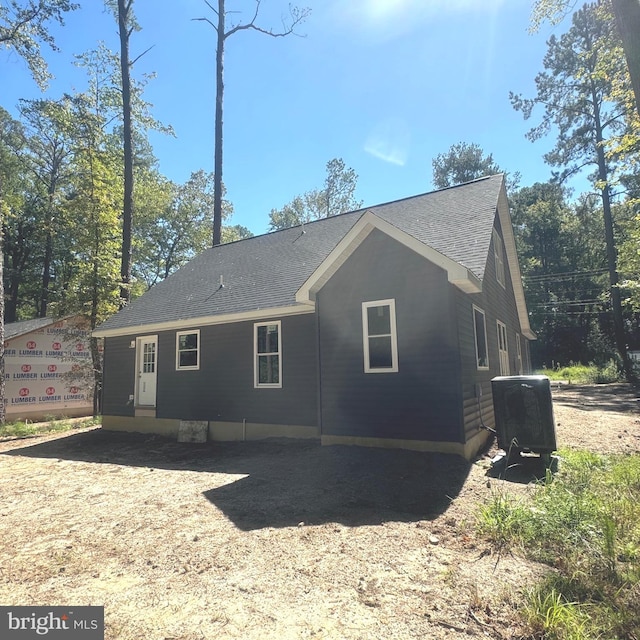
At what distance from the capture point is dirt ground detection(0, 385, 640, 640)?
2734 millimetres

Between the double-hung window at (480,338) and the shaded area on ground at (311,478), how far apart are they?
281cm

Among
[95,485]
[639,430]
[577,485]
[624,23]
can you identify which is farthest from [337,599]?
[639,430]

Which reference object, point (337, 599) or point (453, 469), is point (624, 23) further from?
point (337, 599)

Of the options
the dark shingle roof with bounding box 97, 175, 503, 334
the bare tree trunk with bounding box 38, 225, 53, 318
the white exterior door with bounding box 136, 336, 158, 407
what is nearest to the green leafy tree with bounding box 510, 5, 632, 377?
the dark shingle roof with bounding box 97, 175, 503, 334

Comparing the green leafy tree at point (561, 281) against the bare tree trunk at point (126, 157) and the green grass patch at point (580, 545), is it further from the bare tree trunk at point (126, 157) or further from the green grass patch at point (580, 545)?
the green grass patch at point (580, 545)

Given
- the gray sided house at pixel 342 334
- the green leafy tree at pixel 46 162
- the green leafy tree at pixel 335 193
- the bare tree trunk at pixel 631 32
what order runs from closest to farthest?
the bare tree trunk at pixel 631 32 < the gray sided house at pixel 342 334 < the green leafy tree at pixel 46 162 < the green leafy tree at pixel 335 193

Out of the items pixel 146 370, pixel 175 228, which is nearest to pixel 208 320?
pixel 146 370

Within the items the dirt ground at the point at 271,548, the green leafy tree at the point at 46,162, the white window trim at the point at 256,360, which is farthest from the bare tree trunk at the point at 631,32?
the green leafy tree at the point at 46,162

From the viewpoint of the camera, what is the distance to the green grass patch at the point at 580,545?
101 inches

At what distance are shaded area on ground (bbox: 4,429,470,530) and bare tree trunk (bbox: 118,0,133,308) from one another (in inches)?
313

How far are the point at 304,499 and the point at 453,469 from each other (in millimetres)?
2471

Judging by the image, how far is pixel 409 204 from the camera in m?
11.4

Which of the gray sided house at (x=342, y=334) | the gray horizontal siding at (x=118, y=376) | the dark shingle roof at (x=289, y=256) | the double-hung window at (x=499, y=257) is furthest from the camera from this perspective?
the gray horizontal siding at (x=118, y=376)

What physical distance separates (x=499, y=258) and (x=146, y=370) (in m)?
10.9
